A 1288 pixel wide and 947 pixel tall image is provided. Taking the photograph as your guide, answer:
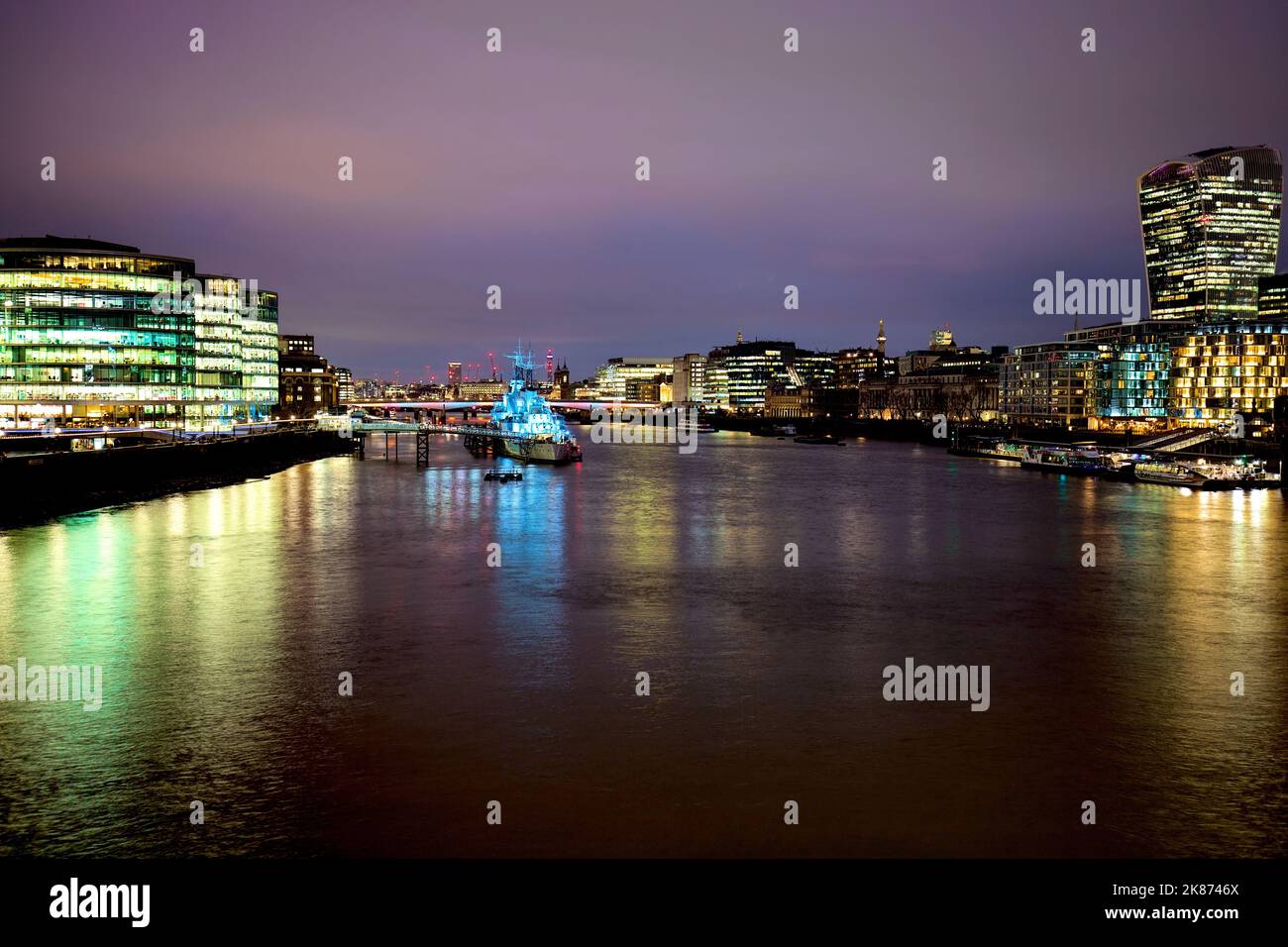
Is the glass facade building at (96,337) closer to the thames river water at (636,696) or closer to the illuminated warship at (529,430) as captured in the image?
the illuminated warship at (529,430)

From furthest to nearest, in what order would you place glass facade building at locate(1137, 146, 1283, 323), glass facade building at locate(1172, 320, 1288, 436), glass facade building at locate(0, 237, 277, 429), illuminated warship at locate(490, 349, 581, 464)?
glass facade building at locate(1137, 146, 1283, 323) → glass facade building at locate(1172, 320, 1288, 436) → glass facade building at locate(0, 237, 277, 429) → illuminated warship at locate(490, 349, 581, 464)

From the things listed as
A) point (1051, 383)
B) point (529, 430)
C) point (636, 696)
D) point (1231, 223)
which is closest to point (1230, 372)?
point (1051, 383)

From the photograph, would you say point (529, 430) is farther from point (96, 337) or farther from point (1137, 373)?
point (1137, 373)

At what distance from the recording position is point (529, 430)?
10044 cm

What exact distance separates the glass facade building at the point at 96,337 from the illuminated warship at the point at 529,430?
123 ft

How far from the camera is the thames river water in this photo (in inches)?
499

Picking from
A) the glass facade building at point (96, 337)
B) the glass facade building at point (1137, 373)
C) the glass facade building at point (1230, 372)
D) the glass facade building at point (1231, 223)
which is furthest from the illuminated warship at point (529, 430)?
the glass facade building at point (1231, 223)

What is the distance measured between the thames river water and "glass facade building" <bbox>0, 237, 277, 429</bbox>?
240 ft

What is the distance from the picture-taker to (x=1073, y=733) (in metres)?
16.3

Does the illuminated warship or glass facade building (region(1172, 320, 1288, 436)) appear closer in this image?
the illuminated warship

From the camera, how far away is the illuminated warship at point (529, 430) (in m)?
94.7

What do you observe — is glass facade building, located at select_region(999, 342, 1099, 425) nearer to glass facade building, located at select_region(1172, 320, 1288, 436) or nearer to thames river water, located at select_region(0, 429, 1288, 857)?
glass facade building, located at select_region(1172, 320, 1288, 436)

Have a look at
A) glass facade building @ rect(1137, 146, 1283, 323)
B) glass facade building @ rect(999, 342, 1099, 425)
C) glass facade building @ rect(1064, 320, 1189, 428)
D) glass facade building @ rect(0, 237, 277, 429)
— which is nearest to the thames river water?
glass facade building @ rect(0, 237, 277, 429)
